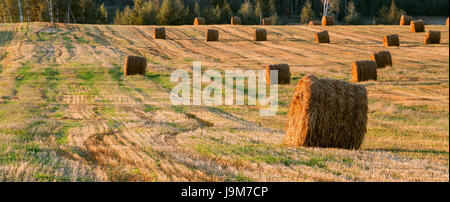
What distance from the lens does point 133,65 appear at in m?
22.9

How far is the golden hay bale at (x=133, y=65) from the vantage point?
74.7ft

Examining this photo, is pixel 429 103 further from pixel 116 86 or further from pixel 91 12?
pixel 91 12

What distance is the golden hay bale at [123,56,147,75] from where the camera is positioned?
22.8 m

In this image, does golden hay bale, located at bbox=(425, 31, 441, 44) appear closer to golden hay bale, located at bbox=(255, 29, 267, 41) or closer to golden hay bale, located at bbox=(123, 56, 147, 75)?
golden hay bale, located at bbox=(255, 29, 267, 41)

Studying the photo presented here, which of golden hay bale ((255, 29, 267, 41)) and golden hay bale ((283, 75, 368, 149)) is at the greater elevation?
golden hay bale ((283, 75, 368, 149))

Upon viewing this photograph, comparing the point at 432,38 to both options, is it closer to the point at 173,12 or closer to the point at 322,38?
the point at 322,38

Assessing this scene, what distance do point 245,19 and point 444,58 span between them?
64296 mm

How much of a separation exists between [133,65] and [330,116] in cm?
1552

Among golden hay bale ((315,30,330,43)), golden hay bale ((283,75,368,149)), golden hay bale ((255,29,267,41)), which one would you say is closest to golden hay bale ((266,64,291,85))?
golden hay bale ((283,75,368,149))

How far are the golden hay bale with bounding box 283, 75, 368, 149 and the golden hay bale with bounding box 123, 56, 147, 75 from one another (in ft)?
48.9

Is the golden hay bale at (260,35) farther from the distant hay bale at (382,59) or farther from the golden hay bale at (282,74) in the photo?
the golden hay bale at (282,74)

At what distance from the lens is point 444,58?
25.0m

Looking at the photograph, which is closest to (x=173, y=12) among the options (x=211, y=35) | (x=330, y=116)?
(x=211, y=35)
